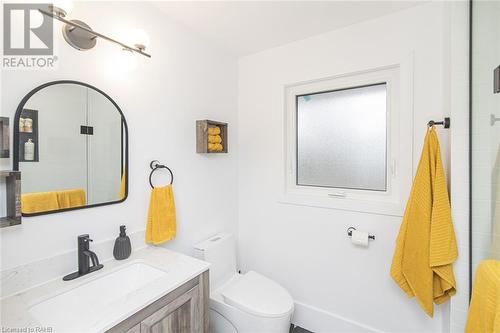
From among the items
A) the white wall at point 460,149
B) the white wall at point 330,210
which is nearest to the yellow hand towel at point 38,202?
the white wall at point 330,210

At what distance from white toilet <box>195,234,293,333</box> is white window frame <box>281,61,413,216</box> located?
0.70 metres

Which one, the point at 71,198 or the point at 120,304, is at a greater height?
the point at 71,198

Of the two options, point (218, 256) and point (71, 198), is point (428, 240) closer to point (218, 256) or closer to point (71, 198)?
point (218, 256)

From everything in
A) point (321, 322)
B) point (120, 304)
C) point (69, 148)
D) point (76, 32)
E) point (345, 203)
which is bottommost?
point (321, 322)

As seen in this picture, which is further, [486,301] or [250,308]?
[250,308]

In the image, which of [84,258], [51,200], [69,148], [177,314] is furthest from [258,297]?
[69,148]

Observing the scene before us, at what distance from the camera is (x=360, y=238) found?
172 centimetres

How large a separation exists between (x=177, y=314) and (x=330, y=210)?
1301 millimetres

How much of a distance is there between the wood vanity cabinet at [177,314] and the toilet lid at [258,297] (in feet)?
1.05

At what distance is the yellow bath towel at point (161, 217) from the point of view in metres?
1.54

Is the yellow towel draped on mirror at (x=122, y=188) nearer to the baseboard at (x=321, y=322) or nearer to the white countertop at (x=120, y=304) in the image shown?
the white countertop at (x=120, y=304)

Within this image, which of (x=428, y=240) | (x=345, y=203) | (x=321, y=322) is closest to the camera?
(x=428, y=240)

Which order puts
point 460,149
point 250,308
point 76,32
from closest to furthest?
point 76,32 → point 460,149 → point 250,308

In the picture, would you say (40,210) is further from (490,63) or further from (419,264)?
(490,63)
